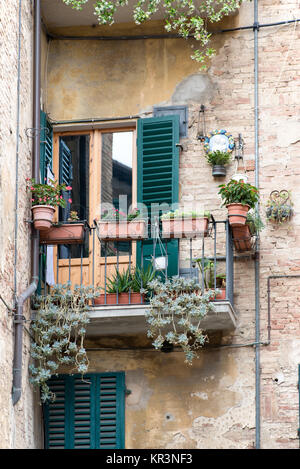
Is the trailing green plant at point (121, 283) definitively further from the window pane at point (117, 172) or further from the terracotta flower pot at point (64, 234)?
the window pane at point (117, 172)

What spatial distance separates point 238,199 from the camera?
A: 12.5m

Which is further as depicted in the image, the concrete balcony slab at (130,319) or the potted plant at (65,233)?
the potted plant at (65,233)

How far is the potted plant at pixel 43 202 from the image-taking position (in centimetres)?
1242

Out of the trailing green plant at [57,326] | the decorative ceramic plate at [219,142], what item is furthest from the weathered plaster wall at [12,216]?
the decorative ceramic plate at [219,142]

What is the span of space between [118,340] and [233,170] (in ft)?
7.53

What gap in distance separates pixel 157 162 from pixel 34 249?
1.94m

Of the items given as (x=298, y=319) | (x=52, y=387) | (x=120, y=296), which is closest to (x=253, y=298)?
(x=298, y=319)

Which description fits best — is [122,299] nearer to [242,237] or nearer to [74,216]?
[74,216]

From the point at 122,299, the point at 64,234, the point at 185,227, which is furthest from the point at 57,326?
the point at 185,227

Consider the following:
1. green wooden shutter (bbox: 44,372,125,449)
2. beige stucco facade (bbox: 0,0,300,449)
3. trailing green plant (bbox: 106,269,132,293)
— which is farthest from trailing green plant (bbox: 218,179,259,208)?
green wooden shutter (bbox: 44,372,125,449)

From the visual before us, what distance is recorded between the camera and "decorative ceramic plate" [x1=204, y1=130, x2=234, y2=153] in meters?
13.4

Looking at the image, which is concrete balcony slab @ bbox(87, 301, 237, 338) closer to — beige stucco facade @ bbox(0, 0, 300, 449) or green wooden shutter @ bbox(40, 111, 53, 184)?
beige stucco facade @ bbox(0, 0, 300, 449)

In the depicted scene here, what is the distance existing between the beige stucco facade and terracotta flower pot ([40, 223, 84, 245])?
1.03 feet

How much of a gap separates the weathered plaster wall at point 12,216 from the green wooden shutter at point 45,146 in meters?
0.58
